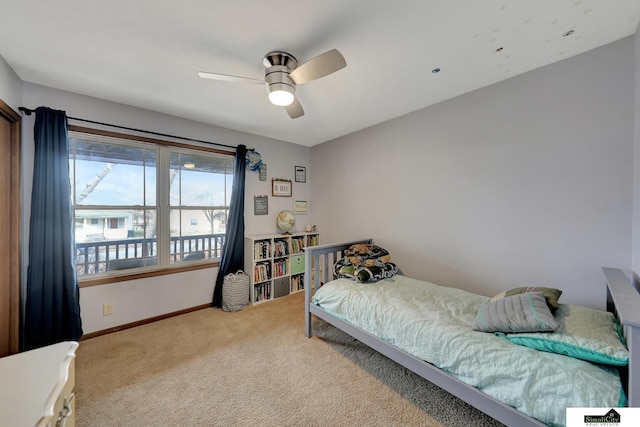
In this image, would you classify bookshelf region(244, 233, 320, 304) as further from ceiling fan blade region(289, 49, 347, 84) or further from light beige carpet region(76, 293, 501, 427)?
ceiling fan blade region(289, 49, 347, 84)

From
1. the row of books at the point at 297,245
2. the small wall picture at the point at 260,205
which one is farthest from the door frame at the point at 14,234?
the row of books at the point at 297,245

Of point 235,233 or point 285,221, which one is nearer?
point 235,233

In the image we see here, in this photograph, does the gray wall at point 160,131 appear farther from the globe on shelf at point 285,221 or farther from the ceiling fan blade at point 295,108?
the ceiling fan blade at point 295,108

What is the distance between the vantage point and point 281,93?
1.72 meters

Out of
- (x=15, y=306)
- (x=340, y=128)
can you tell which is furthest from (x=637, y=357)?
(x=15, y=306)

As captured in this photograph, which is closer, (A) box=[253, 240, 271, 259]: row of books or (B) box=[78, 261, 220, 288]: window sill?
(B) box=[78, 261, 220, 288]: window sill

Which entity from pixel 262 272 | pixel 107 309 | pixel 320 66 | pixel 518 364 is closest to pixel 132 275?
pixel 107 309

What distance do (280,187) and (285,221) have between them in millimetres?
552

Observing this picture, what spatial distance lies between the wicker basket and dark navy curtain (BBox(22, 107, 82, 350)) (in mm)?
1314

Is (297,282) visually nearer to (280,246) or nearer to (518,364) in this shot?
(280,246)

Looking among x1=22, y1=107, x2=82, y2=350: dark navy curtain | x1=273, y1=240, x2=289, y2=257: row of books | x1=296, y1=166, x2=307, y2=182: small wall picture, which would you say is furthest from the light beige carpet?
x1=296, y1=166, x2=307, y2=182: small wall picture

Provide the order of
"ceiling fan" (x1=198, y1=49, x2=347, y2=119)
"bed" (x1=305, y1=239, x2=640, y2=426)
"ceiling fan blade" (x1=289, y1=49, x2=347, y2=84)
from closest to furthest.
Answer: "bed" (x1=305, y1=239, x2=640, y2=426) < "ceiling fan blade" (x1=289, y1=49, x2=347, y2=84) < "ceiling fan" (x1=198, y1=49, x2=347, y2=119)

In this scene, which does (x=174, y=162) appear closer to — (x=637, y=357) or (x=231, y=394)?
(x=231, y=394)

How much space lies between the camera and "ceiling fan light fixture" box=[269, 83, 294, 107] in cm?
170
